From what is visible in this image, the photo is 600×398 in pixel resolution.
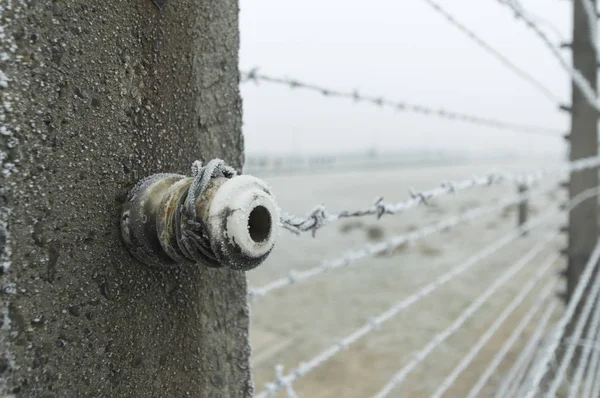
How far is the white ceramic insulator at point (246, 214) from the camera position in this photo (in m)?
0.38

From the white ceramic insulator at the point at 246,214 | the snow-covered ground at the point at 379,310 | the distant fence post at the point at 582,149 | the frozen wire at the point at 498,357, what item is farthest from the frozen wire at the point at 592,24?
the white ceramic insulator at the point at 246,214

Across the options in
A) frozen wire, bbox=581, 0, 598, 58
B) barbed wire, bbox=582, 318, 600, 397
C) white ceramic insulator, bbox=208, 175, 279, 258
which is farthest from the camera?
frozen wire, bbox=581, 0, 598, 58

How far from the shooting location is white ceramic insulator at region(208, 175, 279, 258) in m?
0.38

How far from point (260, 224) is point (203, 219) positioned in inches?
2.1

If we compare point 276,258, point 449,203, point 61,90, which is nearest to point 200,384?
point 61,90

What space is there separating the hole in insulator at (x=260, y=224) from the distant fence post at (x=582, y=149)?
2.09 metres

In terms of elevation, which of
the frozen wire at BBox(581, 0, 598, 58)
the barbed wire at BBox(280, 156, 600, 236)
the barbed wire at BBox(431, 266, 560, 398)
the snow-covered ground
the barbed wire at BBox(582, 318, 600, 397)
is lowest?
the snow-covered ground

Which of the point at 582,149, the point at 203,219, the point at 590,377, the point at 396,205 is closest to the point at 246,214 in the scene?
the point at 203,219

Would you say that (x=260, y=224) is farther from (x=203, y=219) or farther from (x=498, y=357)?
(x=498, y=357)

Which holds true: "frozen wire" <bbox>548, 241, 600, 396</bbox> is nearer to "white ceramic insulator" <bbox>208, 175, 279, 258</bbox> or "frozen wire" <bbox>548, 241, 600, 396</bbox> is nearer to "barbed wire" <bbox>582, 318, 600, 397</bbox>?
"barbed wire" <bbox>582, 318, 600, 397</bbox>

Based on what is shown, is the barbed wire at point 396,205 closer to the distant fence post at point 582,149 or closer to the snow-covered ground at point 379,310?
the snow-covered ground at point 379,310

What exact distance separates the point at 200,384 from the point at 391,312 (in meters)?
0.59

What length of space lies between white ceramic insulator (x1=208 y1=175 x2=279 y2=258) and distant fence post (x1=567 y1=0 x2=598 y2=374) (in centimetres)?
209

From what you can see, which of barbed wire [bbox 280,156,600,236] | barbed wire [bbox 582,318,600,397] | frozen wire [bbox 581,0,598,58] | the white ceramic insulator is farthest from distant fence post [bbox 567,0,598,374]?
the white ceramic insulator
